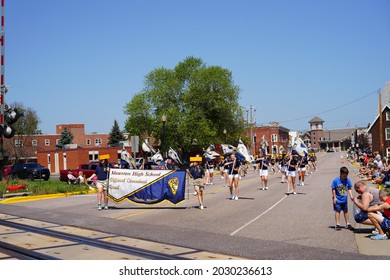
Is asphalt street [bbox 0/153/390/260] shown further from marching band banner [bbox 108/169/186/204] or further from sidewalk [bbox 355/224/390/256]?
marching band banner [bbox 108/169/186/204]

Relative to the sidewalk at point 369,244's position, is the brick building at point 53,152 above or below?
above

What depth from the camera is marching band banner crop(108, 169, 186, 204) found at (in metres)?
15.8

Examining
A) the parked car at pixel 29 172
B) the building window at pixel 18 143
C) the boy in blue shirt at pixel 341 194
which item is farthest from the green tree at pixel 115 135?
the boy in blue shirt at pixel 341 194

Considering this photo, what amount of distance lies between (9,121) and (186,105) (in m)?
44.4

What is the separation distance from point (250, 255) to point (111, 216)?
22.1 feet

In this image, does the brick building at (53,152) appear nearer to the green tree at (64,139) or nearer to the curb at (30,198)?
the green tree at (64,139)

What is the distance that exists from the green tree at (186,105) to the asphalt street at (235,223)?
36228 mm

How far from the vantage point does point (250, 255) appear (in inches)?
329

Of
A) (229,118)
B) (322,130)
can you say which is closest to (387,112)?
Result: (229,118)

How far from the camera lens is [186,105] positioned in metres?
56.7

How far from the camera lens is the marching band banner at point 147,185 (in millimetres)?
15812

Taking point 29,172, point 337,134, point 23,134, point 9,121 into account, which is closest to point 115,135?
Result: point 23,134

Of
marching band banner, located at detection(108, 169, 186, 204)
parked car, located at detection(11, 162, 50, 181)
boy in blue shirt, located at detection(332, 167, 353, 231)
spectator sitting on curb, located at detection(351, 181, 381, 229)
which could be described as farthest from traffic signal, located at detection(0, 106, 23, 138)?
parked car, located at detection(11, 162, 50, 181)

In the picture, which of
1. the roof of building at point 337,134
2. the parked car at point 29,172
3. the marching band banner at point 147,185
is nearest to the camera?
the marching band banner at point 147,185
